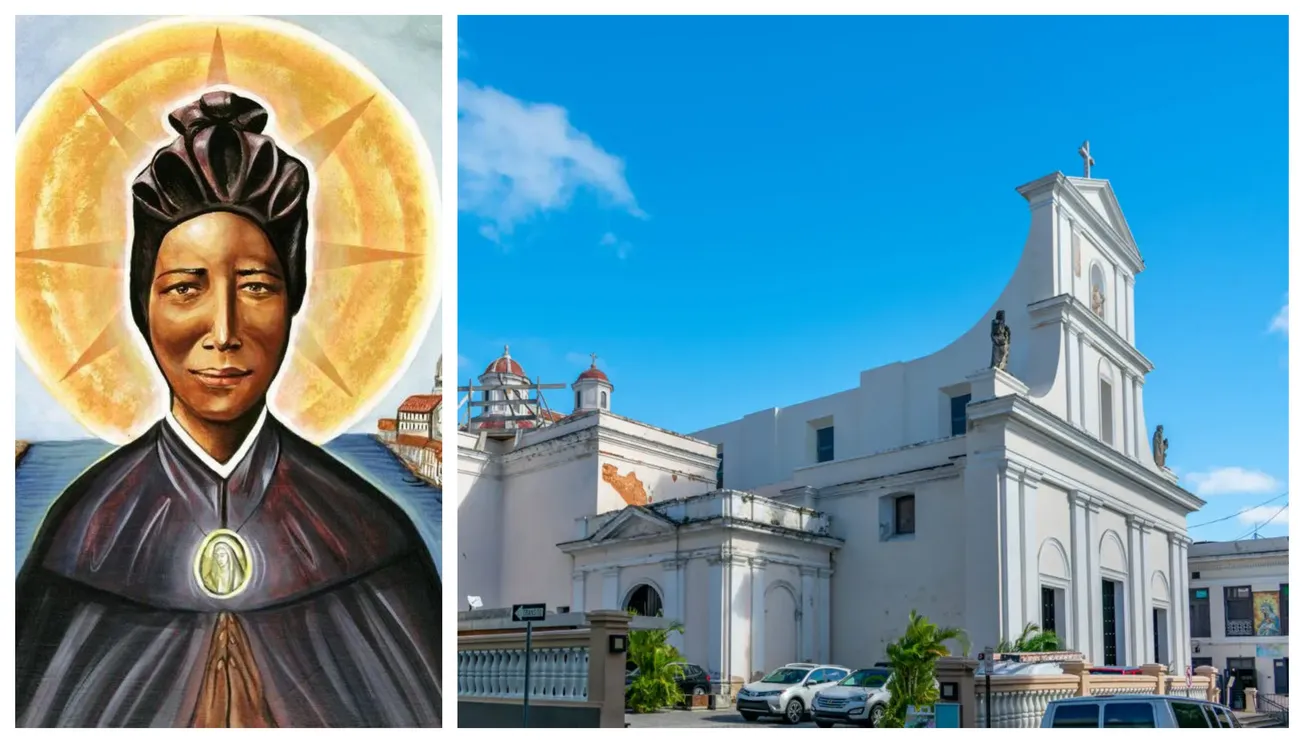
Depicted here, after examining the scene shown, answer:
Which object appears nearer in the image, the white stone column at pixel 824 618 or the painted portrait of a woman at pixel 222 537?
the painted portrait of a woman at pixel 222 537

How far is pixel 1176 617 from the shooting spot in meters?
39.3

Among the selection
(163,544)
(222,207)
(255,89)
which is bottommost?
(163,544)

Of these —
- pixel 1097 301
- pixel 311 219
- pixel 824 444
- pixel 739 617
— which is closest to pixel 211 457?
pixel 311 219

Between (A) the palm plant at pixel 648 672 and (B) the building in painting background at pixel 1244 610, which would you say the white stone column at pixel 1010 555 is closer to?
(A) the palm plant at pixel 648 672

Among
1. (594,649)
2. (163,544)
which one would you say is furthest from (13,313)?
(594,649)

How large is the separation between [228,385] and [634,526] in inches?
712

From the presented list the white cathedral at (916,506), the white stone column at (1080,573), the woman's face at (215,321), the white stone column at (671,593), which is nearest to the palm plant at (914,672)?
the white cathedral at (916,506)

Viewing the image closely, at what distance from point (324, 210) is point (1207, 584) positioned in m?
37.3

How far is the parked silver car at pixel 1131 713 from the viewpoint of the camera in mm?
14000

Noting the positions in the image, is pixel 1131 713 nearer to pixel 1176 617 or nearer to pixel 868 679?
pixel 868 679

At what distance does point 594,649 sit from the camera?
45.4 ft

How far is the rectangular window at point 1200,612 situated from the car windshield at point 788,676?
2470 centimetres

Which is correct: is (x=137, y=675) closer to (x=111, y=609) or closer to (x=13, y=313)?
(x=111, y=609)

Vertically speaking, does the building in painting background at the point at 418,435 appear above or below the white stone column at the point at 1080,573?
above
